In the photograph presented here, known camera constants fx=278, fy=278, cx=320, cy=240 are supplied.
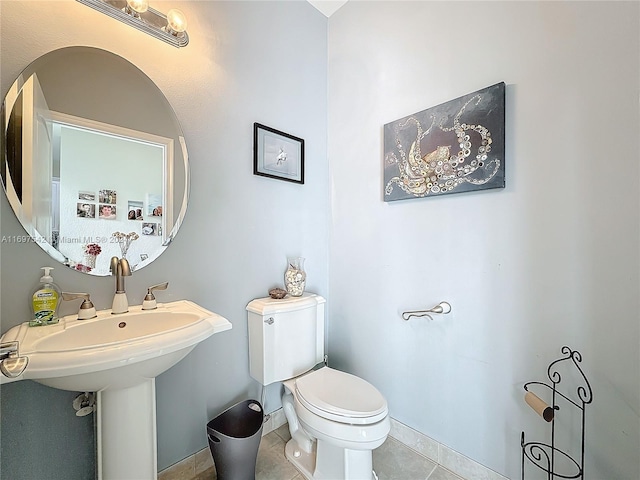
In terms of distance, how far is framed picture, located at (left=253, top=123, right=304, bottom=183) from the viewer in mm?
1562

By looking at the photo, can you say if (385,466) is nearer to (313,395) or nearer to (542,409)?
(313,395)

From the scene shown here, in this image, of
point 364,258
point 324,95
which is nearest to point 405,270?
point 364,258

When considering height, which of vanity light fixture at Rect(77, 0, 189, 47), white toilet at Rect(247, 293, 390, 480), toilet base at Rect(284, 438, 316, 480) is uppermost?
vanity light fixture at Rect(77, 0, 189, 47)

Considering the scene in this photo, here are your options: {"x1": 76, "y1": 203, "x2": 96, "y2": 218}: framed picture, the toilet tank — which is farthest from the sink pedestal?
{"x1": 76, "y1": 203, "x2": 96, "y2": 218}: framed picture

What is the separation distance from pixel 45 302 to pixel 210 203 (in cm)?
71

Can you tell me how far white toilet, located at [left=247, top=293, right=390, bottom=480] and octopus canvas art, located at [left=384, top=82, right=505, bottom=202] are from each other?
2.82ft

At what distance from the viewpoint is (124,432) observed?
952 millimetres

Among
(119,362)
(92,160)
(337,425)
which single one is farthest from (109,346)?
(337,425)

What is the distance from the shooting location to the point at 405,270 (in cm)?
154

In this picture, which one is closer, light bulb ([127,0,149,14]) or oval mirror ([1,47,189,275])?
oval mirror ([1,47,189,275])

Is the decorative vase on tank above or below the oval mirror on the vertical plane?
below

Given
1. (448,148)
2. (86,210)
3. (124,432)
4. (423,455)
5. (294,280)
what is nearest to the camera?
(124,432)

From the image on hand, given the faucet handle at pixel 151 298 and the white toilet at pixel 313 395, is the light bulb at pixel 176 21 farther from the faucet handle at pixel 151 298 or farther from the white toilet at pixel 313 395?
the white toilet at pixel 313 395

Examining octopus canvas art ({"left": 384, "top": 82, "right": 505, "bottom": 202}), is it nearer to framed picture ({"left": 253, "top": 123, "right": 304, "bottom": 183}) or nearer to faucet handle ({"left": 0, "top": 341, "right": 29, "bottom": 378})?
framed picture ({"left": 253, "top": 123, "right": 304, "bottom": 183})
